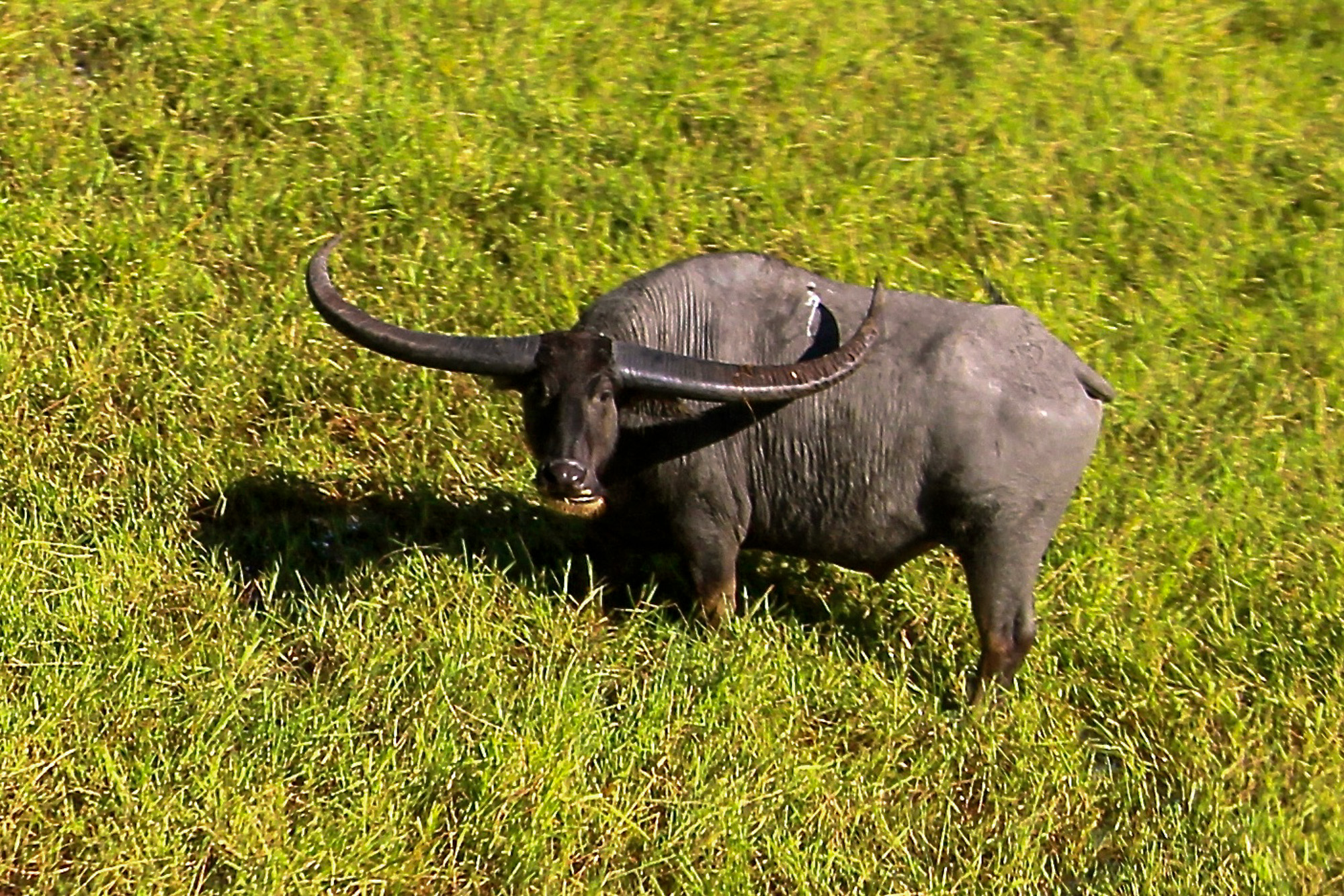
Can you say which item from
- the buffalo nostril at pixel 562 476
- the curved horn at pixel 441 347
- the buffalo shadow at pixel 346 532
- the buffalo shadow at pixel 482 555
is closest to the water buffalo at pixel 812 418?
the curved horn at pixel 441 347

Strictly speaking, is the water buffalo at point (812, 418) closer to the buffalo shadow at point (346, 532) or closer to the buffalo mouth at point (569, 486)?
the buffalo mouth at point (569, 486)

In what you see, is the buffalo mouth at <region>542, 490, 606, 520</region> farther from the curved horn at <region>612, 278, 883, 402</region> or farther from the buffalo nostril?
the curved horn at <region>612, 278, 883, 402</region>

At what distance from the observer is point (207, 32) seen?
6969 mm

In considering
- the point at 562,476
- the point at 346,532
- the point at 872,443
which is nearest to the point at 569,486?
the point at 562,476

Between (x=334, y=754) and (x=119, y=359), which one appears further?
(x=119, y=359)

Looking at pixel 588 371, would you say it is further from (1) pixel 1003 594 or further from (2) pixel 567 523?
(1) pixel 1003 594

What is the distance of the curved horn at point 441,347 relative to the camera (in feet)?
15.0

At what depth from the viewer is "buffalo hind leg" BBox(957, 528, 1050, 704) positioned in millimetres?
4805

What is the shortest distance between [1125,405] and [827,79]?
2.38 metres

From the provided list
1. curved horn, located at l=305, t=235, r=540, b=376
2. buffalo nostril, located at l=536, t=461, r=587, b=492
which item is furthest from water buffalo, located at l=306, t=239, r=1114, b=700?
buffalo nostril, located at l=536, t=461, r=587, b=492

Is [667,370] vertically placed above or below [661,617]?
above

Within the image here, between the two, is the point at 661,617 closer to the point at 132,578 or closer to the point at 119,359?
the point at 132,578

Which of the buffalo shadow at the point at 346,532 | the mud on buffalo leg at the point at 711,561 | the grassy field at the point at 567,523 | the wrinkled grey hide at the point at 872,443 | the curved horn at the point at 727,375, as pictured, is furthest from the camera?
the buffalo shadow at the point at 346,532

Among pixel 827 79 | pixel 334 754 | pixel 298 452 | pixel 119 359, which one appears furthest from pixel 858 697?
pixel 827 79
